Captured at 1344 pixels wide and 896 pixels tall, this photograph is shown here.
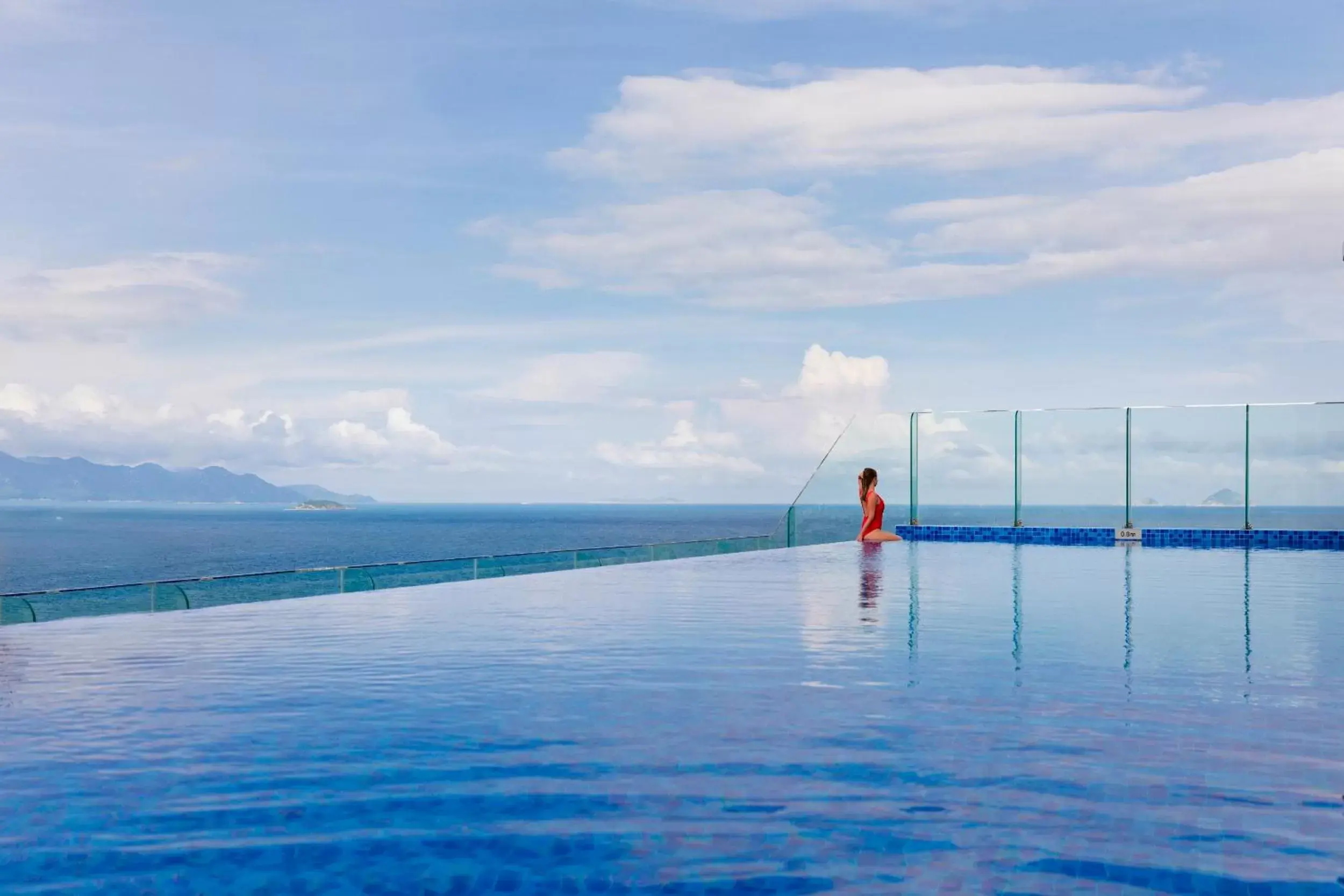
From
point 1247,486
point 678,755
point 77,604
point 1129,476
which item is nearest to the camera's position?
point 678,755

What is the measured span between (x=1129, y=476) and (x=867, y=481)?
4.04m

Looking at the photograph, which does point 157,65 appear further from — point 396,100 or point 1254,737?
point 1254,737

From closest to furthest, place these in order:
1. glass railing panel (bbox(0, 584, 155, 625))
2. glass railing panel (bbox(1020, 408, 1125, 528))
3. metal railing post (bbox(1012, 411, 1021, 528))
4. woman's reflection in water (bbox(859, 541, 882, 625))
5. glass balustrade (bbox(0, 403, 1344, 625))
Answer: glass railing panel (bbox(0, 584, 155, 625)) < woman's reflection in water (bbox(859, 541, 882, 625)) < glass balustrade (bbox(0, 403, 1344, 625)) < glass railing panel (bbox(1020, 408, 1125, 528)) < metal railing post (bbox(1012, 411, 1021, 528))

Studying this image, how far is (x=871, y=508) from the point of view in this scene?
17.2 metres

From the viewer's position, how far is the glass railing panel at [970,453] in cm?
1859

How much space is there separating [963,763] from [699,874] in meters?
1.40

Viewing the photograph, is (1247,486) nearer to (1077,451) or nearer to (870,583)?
(1077,451)

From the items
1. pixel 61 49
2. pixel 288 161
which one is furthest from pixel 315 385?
pixel 61 49

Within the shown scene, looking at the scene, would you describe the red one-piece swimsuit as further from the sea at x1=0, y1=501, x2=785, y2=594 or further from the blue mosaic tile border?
the sea at x1=0, y1=501, x2=785, y2=594

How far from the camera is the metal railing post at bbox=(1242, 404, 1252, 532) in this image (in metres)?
17.0

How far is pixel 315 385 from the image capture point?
61844 millimetres

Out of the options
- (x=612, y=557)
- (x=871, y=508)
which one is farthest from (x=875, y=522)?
(x=612, y=557)

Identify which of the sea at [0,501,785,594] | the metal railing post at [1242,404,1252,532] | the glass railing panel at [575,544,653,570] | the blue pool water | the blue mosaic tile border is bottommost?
the sea at [0,501,785,594]

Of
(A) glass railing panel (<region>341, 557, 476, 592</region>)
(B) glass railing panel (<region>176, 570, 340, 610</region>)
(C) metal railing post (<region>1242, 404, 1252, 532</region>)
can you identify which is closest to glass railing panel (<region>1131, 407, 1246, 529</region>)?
(C) metal railing post (<region>1242, 404, 1252, 532</region>)
